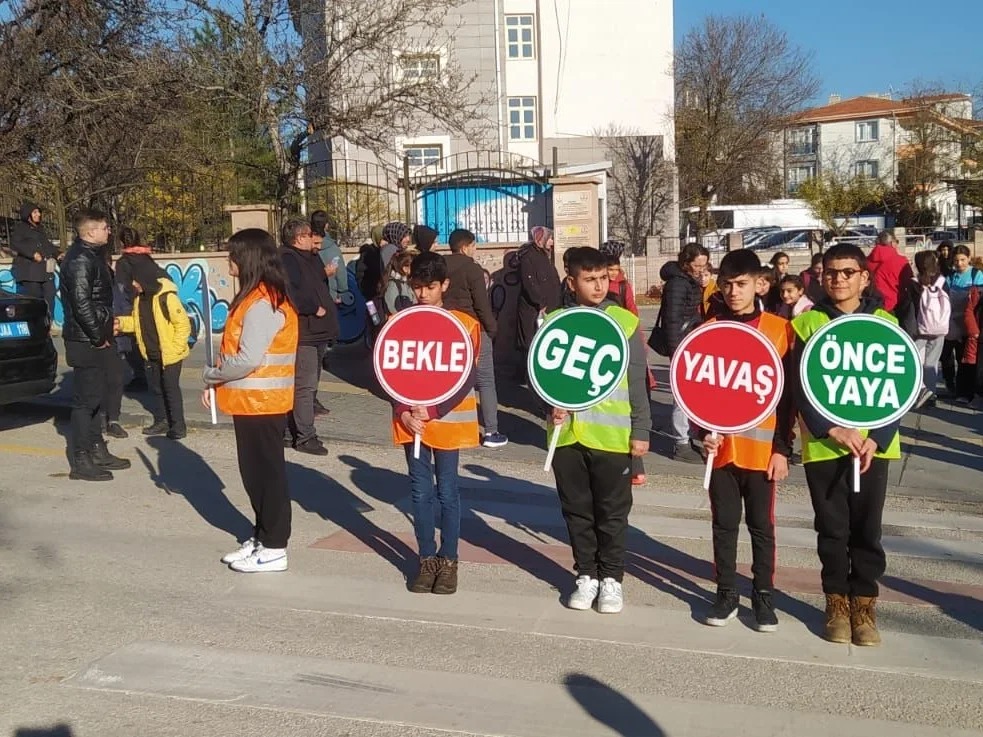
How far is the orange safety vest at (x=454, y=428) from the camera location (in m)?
5.63

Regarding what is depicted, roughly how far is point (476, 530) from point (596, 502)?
1.84m

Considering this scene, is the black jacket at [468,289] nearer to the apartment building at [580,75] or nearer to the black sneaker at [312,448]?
the black sneaker at [312,448]

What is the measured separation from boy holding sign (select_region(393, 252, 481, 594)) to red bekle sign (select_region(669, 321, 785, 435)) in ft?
3.85

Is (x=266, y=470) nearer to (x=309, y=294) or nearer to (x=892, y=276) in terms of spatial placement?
(x=309, y=294)

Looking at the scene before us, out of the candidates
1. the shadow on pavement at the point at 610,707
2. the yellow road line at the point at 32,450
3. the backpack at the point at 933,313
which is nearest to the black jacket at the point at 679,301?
the backpack at the point at 933,313

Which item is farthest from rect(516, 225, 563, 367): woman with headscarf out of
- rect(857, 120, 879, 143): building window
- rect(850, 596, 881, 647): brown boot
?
rect(857, 120, 879, 143): building window

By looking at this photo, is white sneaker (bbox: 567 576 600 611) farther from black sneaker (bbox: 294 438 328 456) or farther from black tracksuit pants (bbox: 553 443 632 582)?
black sneaker (bbox: 294 438 328 456)

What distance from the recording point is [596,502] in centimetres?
536

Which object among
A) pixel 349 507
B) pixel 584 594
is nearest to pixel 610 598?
pixel 584 594

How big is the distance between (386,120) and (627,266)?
8794mm

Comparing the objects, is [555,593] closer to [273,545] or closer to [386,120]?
[273,545]

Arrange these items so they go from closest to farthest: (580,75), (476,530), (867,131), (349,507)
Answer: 1. (476,530)
2. (349,507)
3. (580,75)
4. (867,131)

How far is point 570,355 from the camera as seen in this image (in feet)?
17.5

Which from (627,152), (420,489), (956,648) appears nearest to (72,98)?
(420,489)
